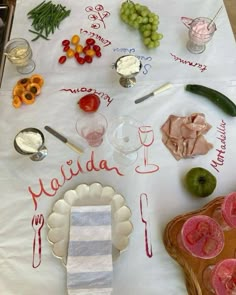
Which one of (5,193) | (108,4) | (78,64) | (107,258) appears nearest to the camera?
(107,258)

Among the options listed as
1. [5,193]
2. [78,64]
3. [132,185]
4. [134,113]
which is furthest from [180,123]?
[5,193]

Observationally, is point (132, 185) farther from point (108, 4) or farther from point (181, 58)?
point (108, 4)

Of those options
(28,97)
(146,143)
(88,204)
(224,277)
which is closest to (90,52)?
(28,97)

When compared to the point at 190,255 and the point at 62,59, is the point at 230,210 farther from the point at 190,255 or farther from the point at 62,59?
→ the point at 62,59

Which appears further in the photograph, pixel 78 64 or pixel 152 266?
pixel 78 64

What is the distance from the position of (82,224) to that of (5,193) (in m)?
0.25

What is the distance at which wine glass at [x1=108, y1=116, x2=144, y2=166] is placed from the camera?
947 millimetres

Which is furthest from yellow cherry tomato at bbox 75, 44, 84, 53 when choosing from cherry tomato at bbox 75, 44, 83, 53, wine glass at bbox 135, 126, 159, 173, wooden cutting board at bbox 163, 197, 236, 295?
wooden cutting board at bbox 163, 197, 236, 295

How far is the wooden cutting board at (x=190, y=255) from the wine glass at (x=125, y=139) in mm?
241

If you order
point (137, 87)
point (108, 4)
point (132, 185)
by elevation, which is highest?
point (108, 4)

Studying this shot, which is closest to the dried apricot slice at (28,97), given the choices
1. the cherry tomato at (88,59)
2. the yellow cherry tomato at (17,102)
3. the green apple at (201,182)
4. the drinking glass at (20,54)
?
the yellow cherry tomato at (17,102)

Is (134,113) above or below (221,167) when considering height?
above

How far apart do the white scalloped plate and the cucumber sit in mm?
455

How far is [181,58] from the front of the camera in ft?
3.70
